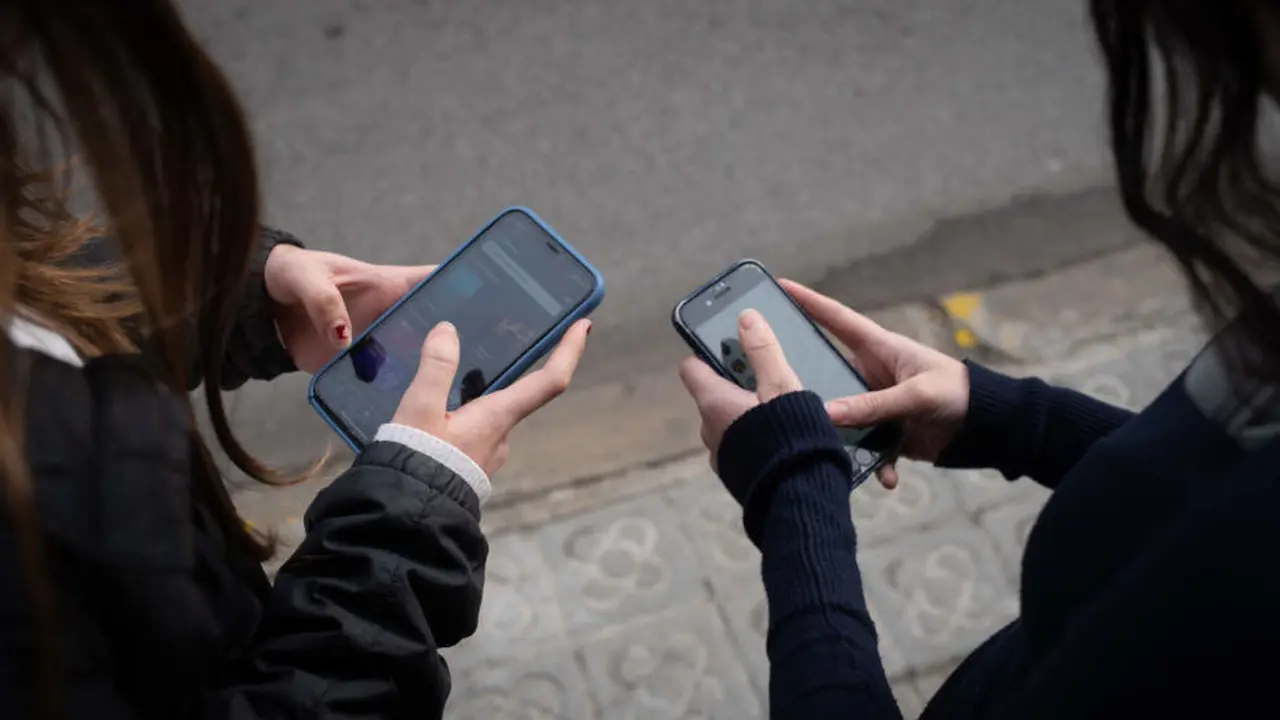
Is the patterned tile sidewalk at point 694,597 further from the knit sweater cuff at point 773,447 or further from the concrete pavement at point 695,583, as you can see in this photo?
the knit sweater cuff at point 773,447

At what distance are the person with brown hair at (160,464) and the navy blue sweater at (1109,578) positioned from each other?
219 millimetres

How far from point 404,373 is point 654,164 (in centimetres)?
81

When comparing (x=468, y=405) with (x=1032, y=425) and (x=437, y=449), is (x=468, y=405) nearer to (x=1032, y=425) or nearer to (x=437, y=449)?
(x=437, y=449)

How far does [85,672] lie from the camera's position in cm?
44

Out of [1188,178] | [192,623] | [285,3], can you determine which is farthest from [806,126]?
[192,623]

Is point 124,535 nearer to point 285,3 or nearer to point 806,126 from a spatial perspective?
point 806,126

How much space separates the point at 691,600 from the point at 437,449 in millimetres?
603

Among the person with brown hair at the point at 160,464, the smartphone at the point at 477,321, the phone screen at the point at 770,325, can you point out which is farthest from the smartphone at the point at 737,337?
the person with brown hair at the point at 160,464

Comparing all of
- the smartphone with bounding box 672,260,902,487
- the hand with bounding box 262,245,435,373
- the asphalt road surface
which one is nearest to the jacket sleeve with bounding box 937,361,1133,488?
the smartphone with bounding box 672,260,902,487

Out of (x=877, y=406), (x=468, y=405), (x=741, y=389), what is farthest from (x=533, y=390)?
(x=877, y=406)

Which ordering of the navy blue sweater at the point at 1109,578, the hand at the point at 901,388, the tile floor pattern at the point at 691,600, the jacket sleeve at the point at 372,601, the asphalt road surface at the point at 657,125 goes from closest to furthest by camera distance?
the navy blue sweater at the point at 1109,578 → the jacket sleeve at the point at 372,601 → the hand at the point at 901,388 → the tile floor pattern at the point at 691,600 → the asphalt road surface at the point at 657,125

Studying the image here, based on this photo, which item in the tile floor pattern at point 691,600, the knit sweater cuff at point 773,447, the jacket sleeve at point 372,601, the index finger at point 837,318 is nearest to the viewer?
the jacket sleeve at point 372,601

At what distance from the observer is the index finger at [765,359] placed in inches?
31.2

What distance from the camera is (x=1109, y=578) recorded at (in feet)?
1.52
